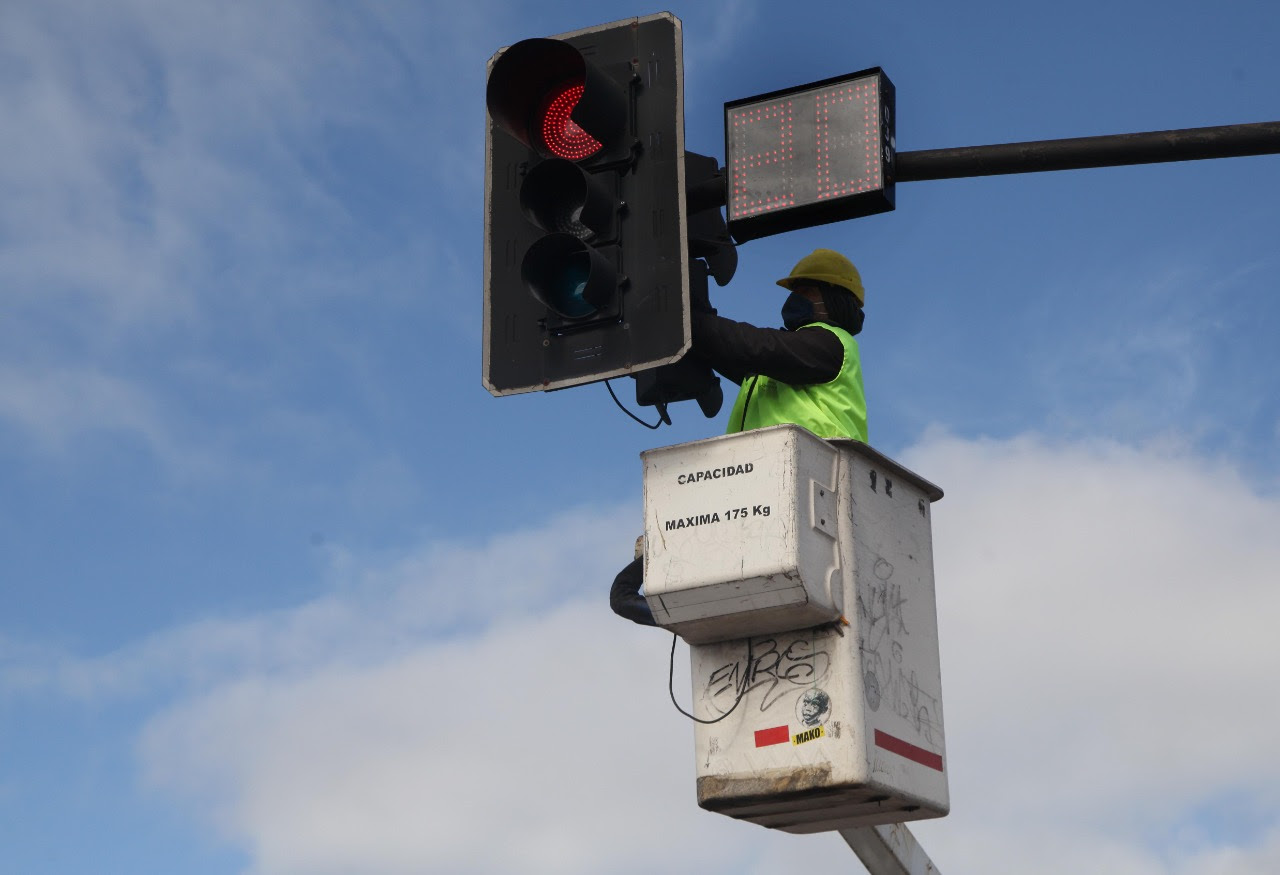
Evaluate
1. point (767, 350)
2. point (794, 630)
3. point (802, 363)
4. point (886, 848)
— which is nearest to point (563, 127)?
point (767, 350)

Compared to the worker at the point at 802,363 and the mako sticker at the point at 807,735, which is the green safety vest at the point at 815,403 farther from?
the mako sticker at the point at 807,735

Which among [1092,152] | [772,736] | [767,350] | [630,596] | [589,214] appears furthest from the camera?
[630,596]

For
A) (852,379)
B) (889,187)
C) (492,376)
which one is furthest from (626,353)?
(852,379)

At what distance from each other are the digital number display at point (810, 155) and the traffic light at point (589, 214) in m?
0.22

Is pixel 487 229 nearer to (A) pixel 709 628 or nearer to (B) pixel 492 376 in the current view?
(B) pixel 492 376

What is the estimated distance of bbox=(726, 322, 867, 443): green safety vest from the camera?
620 centimetres

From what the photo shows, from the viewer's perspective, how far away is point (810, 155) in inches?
207

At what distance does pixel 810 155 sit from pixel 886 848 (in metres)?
2.47

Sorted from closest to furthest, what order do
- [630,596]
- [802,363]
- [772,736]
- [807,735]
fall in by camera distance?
1. [807,735]
2. [772,736]
3. [802,363]
4. [630,596]

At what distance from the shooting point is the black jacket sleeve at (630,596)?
251 inches

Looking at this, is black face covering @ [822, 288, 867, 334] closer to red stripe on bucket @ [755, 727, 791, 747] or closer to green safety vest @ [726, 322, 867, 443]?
green safety vest @ [726, 322, 867, 443]

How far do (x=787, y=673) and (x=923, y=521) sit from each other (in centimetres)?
95

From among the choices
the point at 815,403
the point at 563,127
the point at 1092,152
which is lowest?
the point at 815,403

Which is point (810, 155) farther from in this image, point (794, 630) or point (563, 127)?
point (794, 630)
